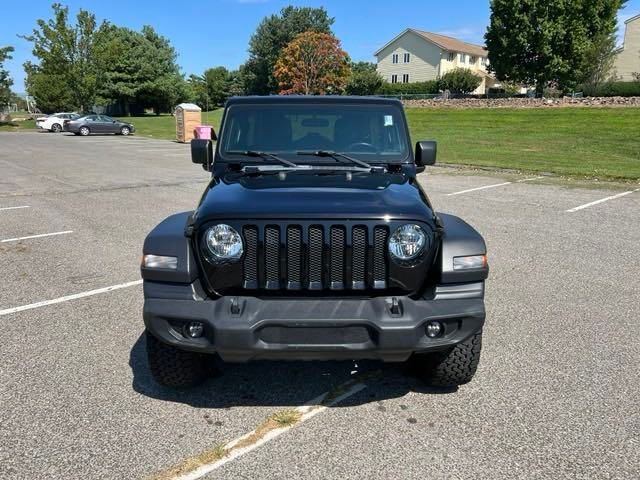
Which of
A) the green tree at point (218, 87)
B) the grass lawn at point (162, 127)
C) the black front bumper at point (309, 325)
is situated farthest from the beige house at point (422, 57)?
the black front bumper at point (309, 325)

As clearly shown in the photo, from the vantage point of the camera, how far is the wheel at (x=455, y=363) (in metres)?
3.21

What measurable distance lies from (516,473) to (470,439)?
31 cm

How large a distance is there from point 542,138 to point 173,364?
23.6 m

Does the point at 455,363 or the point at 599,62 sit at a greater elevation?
the point at 599,62

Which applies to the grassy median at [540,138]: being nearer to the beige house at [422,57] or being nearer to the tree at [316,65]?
the tree at [316,65]

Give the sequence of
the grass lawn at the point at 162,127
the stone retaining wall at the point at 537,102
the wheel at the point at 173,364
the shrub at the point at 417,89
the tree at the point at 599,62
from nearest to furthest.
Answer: the wheel at the point at 173,364 → the stone retaining wall at the point at 537,102 → the grass lawn at the point at 162,127 → the tree at the point at 599,62 → the shrub at the point at 417,89

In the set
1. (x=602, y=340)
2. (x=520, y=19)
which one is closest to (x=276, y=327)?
(x=602, y=340)

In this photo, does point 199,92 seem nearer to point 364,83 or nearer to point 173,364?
point 364,83

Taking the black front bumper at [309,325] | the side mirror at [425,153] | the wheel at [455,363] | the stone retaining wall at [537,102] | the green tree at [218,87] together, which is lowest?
the wheel at [455,363]

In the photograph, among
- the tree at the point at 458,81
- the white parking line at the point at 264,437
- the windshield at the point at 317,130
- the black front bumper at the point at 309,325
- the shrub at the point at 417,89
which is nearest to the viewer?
the white parking line at the point at 264,437

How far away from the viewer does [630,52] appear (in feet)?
175

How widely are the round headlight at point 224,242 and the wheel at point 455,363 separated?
52.6 inches

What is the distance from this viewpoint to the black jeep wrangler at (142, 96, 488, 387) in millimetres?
2744

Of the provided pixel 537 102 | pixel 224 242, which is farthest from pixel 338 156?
pixel 537 102
